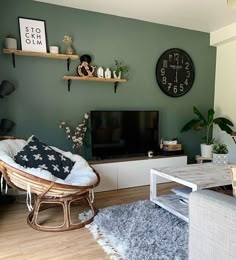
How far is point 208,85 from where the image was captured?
441 centimetres

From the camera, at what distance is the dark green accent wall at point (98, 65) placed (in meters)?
3.10

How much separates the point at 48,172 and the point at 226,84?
336cm

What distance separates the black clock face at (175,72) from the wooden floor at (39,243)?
2609 mm

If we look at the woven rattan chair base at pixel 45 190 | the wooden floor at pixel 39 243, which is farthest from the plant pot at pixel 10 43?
the wooden floor at pixel 39 243

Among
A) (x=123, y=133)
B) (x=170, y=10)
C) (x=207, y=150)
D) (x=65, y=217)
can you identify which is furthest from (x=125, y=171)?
(x=170, y=10)

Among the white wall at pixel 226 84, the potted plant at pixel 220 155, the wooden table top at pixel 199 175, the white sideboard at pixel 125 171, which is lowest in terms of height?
the white sideboard at pixel 125 171

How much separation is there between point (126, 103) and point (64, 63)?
1045 mm

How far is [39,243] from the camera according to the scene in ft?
6.59

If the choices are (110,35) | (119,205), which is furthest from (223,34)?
(119,205)

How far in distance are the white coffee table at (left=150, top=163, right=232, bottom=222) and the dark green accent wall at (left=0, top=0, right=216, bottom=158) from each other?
55.3 inches

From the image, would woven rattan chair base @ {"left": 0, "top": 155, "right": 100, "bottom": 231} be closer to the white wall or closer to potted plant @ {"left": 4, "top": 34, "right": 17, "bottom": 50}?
potted plant @ {"left": 4, "top": 34, "right": 17, "bottom": 50}

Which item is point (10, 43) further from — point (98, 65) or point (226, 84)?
point (226, 84)

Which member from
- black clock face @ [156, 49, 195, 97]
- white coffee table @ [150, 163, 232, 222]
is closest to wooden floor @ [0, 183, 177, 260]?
white coffee table @ [150, 163, 232, 222]

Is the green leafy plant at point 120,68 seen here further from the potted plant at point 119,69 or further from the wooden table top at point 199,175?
the wooden table top at point 199,175
